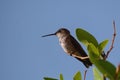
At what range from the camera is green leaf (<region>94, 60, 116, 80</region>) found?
4.63ft

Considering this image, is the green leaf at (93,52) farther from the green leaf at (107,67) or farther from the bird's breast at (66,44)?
the bird's breast at (66,44)

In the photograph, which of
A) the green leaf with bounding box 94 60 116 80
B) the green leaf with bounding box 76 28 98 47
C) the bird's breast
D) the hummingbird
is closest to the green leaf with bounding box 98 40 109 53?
the green leaf with bounding box 76 28 98 47

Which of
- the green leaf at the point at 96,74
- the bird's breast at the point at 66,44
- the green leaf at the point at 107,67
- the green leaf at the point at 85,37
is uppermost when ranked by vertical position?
the green leaf at the point at 85,37

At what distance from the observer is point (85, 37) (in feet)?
6.15

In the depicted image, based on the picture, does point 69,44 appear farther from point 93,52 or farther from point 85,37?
point 93,52

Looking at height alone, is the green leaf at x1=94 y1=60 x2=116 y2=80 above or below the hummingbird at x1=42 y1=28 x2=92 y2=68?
above

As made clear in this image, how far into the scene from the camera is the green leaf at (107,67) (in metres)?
1.41

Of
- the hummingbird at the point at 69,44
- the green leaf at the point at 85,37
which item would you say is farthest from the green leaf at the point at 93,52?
the hummingbird at the point at 69,44

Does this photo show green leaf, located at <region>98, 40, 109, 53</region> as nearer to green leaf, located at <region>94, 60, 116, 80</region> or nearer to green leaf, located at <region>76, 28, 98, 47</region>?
green leaf, located at <region>76, 28, 98, 47</region>

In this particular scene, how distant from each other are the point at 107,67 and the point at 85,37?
0.49m

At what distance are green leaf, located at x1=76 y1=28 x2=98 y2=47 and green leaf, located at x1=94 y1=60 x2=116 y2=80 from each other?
41 centimetres

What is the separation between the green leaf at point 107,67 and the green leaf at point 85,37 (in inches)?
16.1

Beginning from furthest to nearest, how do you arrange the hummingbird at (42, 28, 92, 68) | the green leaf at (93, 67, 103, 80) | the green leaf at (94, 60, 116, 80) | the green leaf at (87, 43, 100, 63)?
the hummingbird at (42, 28, 92, 68) → the green leaf at (93, 67, 103, 80) → the green leaf at (87, 43, 100, 63) → the green leaf at (94, 60, 116, 80)

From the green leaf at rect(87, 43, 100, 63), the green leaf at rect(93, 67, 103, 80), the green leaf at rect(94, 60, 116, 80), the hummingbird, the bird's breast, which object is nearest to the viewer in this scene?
the green leaf at rect(94, 60, 116, 80)
